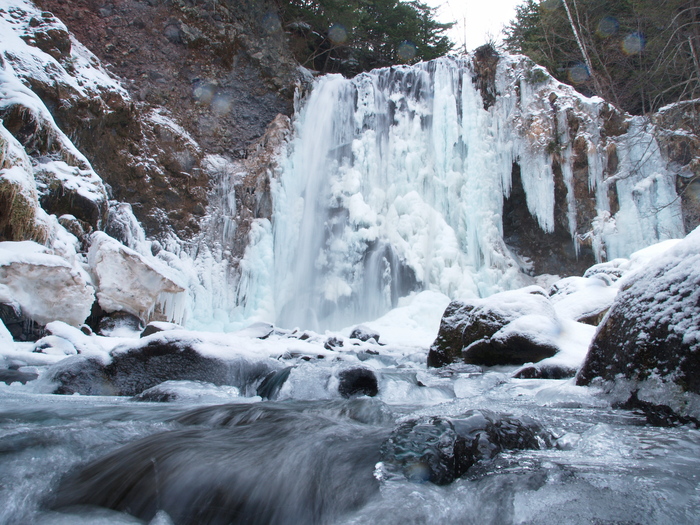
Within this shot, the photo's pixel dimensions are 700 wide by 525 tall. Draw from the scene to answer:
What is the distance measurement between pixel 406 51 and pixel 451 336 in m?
15.1

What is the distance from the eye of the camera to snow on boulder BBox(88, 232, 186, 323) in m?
7.14

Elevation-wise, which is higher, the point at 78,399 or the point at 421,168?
the point at 421,168

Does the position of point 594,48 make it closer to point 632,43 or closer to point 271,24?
point 632,43

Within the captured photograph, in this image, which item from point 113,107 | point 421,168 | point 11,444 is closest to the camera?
point 11,444

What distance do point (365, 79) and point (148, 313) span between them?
10300 millimetres

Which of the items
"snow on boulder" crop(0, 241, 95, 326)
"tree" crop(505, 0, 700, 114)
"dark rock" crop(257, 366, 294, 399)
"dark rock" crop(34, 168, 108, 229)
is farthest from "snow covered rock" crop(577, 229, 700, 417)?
"tree" crop(505, 0, 700, 114)

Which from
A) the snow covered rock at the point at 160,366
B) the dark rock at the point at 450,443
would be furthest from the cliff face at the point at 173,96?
the dark rock at the point at 450,443

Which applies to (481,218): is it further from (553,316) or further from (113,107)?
(113,107)

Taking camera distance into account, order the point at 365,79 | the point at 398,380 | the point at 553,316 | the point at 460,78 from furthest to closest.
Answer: the point at 365,79, the point at 460,78, the point at 553,316, the point at 398,380

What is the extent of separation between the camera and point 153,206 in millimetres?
11289

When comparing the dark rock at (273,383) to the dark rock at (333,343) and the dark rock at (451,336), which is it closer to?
the dark rock at (451,336)

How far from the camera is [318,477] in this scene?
4.85 ft

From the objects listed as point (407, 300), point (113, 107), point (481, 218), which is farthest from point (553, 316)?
point (113, 107)

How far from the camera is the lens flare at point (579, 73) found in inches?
599
